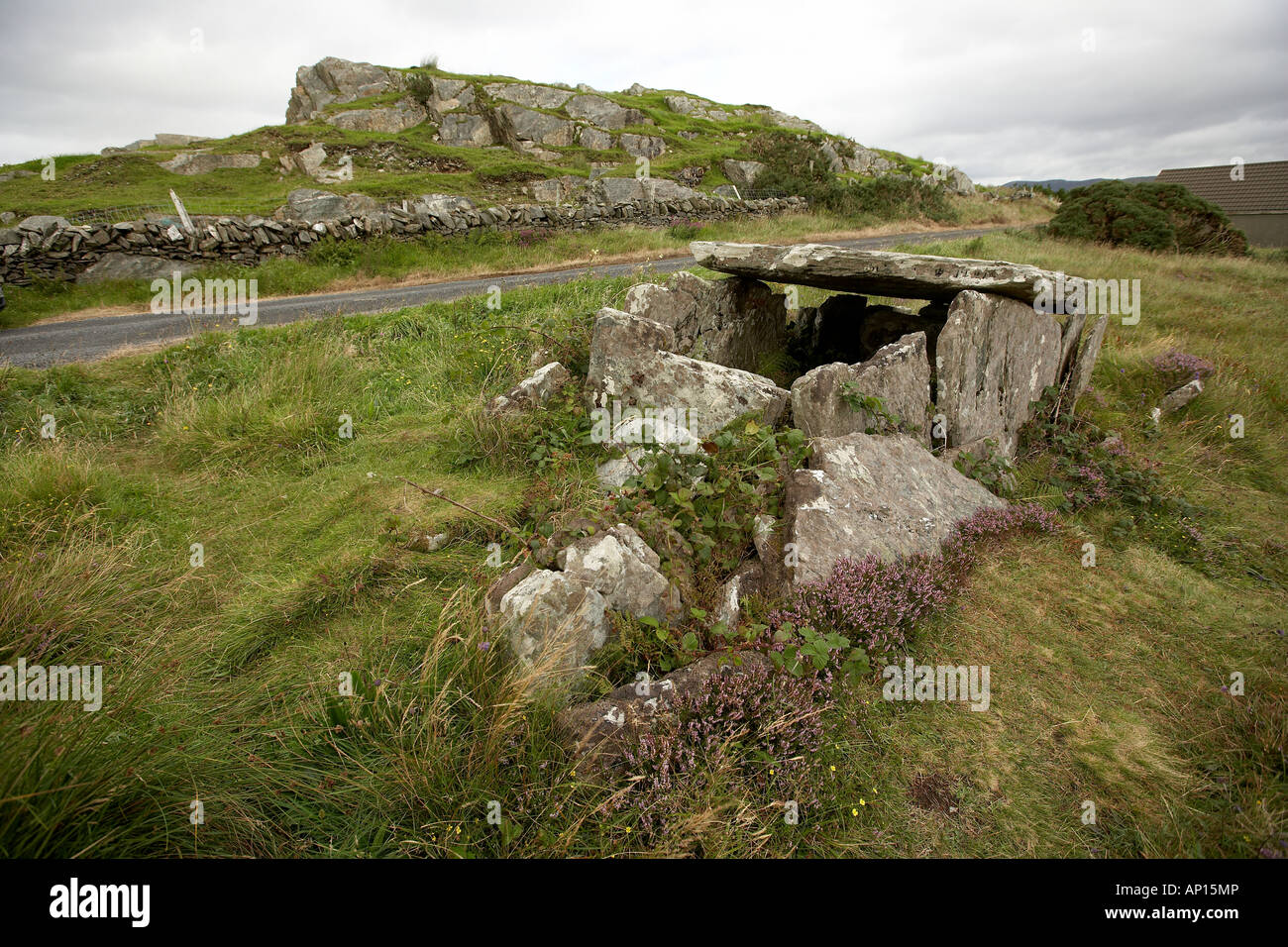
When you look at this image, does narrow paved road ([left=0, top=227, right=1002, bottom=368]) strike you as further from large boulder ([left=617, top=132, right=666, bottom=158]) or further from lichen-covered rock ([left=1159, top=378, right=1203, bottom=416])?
large boulder ([left=617, top=132, right=666, bottom=158])

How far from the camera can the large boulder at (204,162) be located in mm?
25281

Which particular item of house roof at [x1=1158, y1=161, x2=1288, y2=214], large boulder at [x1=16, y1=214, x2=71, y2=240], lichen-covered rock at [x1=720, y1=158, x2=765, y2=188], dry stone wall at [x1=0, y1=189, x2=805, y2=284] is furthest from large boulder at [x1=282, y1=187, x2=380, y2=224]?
house roof at [x1=1158, y1=161, x2=1288, y2=214]

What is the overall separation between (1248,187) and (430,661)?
51545mm

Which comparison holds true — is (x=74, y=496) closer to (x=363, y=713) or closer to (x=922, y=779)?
(x=363, y=713)

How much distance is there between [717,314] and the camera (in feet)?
26.6

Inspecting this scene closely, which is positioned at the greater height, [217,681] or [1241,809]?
[217,681]

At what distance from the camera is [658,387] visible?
6.28 m

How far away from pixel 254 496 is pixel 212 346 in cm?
411

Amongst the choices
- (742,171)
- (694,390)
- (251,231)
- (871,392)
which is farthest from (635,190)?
(871,392)

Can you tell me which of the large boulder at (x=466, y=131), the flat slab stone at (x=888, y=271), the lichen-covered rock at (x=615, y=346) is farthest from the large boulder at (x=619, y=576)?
the large boulder at (x=466, y=131)

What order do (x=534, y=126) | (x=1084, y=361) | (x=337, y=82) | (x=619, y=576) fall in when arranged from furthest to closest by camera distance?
(x=337, y=82), (x=534, y=126), (x=1084, y=361), (x=619, y=576)

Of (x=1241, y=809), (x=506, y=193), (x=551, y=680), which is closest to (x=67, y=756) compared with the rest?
(x=551, y=680)

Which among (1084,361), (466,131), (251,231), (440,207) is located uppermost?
(466,131)

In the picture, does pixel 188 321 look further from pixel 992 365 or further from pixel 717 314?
pixel 992 365
